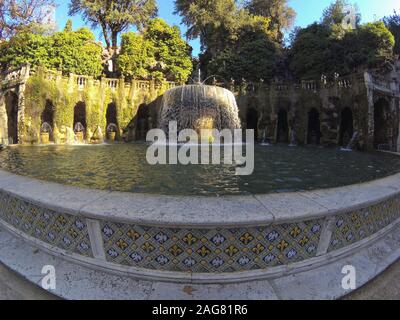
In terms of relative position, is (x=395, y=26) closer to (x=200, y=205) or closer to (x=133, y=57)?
(x=133, y=57)

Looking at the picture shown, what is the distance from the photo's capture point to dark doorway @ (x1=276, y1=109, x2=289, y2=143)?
21.2 m

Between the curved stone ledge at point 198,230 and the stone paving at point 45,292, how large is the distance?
351 mm

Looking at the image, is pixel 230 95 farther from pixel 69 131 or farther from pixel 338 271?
pixel 338 271

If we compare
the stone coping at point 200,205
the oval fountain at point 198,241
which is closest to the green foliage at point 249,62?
the stone coping at point 200,205

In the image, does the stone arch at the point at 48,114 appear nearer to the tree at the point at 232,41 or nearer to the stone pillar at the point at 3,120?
the stone pillar at the point at 3,120

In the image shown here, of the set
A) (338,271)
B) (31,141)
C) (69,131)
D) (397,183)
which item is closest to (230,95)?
(69,131)

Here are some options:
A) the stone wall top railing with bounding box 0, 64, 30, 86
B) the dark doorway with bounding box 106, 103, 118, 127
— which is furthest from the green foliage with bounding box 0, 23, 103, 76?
the dark doorway with bounding box 106, 103, 118, 127

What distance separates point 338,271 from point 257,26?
3074 cm

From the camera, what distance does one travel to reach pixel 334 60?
23.9 meters

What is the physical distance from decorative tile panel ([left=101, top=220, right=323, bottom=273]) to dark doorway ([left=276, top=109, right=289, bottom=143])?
782 inches

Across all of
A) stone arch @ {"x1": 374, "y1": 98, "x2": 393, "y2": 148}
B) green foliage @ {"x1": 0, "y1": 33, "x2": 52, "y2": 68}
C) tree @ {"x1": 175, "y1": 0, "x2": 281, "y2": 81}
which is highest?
tree @ {"x1": 175, "y1": 0, "x2": 281, "y2": 81}

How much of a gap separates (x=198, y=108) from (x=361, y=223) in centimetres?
1401

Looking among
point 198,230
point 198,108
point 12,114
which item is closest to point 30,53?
point 12,114

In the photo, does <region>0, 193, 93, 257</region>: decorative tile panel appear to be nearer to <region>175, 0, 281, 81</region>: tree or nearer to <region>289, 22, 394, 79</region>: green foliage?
<region>289, 22, 394, 79</region>: green foliage
